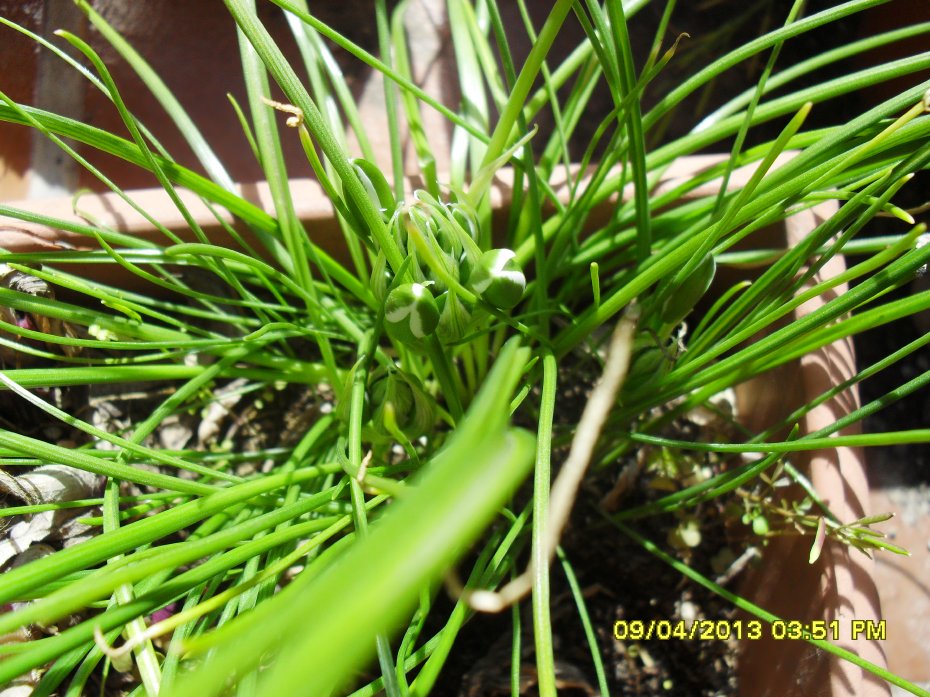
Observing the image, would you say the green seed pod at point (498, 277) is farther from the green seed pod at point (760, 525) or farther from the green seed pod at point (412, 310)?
the green seed pod at point (760, 525)

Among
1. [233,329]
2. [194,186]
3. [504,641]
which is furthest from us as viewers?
[233,329]

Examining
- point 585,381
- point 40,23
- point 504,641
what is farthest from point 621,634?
point 40,23

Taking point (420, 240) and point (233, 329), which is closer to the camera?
point (420, 240)

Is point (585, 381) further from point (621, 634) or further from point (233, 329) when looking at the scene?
point (233, 329)

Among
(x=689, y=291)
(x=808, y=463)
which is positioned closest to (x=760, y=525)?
(x=808, y=463)

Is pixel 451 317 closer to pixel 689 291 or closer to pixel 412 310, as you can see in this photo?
pixel 412 310

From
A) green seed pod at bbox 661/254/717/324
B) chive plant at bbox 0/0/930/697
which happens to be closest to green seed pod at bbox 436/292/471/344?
chive plant at bbox 0/0/930/697
